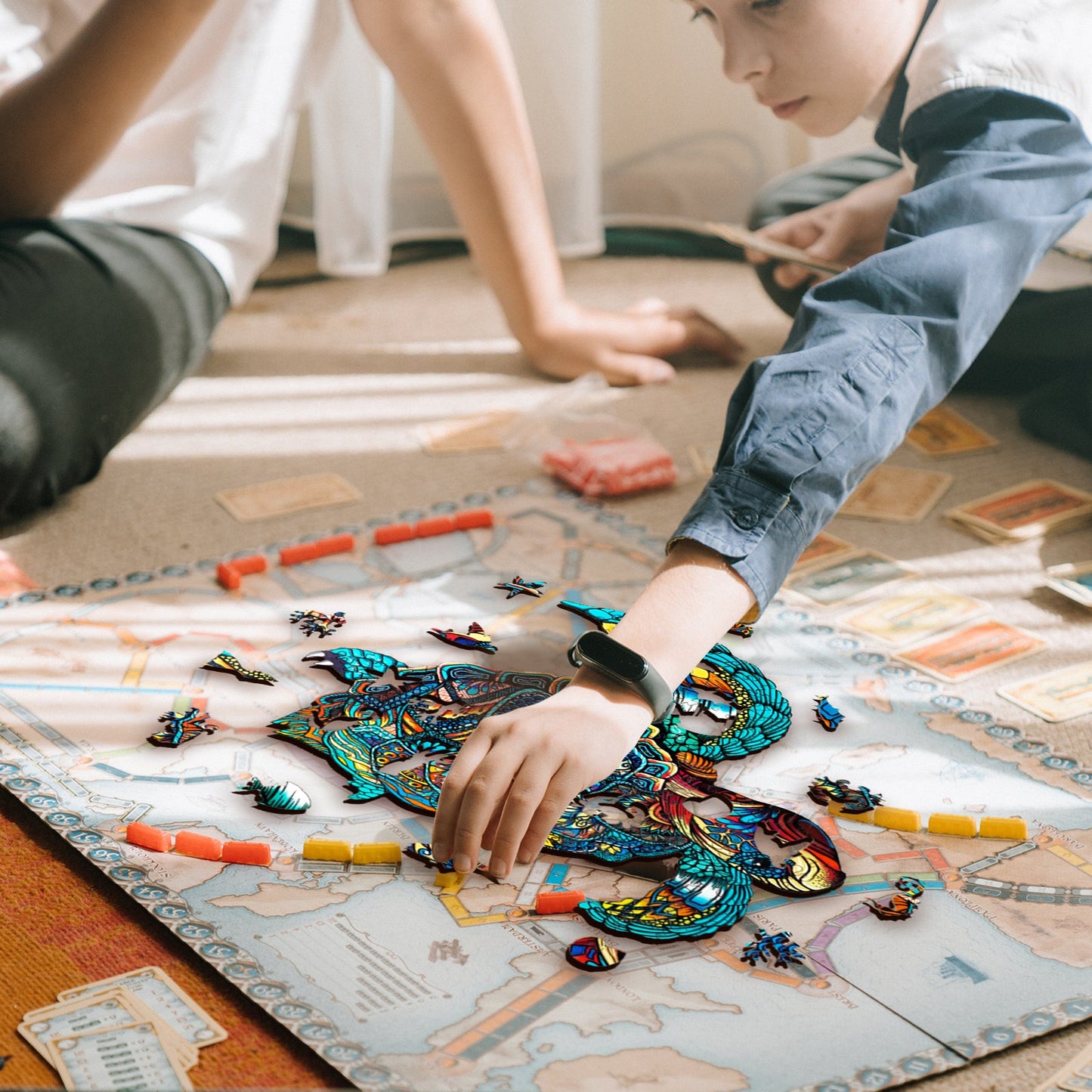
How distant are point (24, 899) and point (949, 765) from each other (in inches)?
Answer: 27.1

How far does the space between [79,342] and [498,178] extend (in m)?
0.62

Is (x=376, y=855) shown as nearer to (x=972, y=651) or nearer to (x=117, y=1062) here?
(x=117, y=1062)

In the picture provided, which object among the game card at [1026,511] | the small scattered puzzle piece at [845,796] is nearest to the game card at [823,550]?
the game card at [1026,511]

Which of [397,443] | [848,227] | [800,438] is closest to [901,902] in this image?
[800,438]

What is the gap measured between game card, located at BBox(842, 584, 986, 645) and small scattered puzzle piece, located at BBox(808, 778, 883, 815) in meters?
0.26

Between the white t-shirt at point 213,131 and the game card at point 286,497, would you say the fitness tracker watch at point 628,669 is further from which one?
the white t-shirt at point 213,131

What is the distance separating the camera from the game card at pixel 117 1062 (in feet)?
2.34

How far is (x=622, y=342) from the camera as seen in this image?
1.88 meters

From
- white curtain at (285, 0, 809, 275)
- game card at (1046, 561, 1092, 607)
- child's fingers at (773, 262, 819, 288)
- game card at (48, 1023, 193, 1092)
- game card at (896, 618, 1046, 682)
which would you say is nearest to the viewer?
game card at (48, 1023, 193, 1092)

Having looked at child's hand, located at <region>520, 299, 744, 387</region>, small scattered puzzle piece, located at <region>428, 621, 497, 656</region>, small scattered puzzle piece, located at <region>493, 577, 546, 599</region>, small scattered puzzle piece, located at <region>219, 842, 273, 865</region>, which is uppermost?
child's hand, located at <region>520, 299, 744, 387</region>


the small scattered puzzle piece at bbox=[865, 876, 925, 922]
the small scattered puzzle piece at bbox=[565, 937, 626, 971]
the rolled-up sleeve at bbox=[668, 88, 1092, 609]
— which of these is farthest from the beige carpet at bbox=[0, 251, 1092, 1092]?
the rolled-up sleeve at bbox=[668, 88, 1092, 609]

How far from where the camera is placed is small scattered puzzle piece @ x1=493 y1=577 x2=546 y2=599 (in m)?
1.29

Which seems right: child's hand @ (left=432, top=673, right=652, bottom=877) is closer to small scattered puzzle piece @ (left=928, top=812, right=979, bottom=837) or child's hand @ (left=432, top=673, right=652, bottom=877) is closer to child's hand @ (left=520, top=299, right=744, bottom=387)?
small scattered puzzle piece @ (left=928, top=812, right=979, bottom=837)

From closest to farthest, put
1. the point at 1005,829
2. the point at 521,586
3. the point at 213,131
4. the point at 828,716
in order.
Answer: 1. the point at 1005,829
2. the point at 828,716
3. the point at 521,586
4. the point at 213,131
